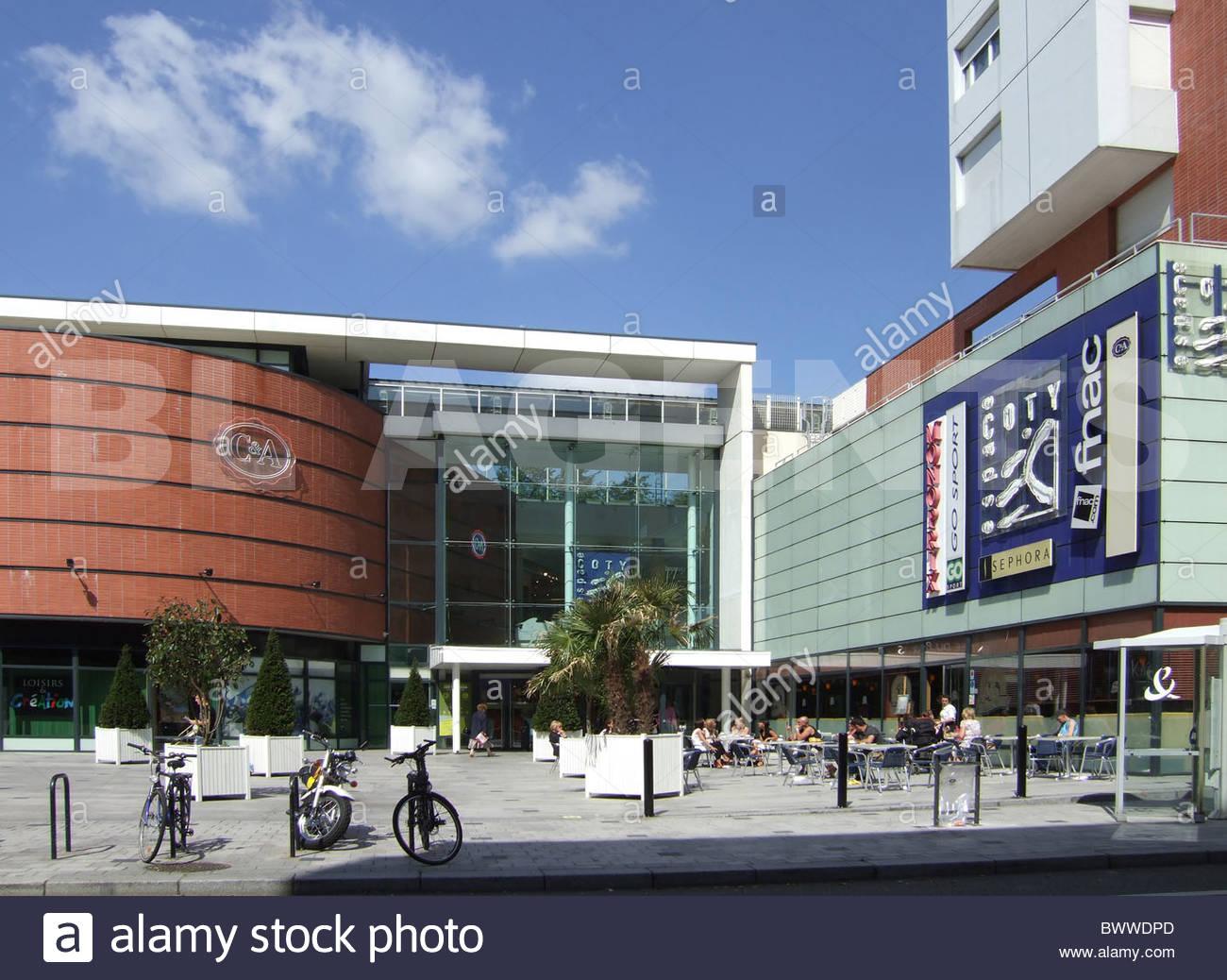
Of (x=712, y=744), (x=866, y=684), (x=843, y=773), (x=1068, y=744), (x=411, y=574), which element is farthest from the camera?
(x=411, y=574)

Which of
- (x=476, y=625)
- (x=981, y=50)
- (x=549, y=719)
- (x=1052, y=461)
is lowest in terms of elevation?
(x=549, y=719)

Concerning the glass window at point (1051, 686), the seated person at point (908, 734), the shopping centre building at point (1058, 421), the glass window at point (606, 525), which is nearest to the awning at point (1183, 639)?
the shopping centre building at point (1058, 421)

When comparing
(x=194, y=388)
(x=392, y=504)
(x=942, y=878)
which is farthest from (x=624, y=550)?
(x=942, y=878)

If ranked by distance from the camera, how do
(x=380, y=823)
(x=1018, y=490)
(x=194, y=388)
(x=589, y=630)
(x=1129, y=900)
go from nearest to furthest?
(x=1129, y=900)
(x=380, y=823)
(x=589, y=630)
(x=1018, y=490)
(x=194, y=388)

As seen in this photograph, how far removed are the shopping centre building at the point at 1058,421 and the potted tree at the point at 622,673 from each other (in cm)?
821

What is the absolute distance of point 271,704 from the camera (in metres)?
28.3

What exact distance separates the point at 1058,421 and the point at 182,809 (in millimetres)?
18009

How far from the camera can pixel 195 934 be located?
8266mm

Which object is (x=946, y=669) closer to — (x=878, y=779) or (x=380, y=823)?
(x=878, y=779)

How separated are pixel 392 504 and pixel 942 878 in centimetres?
3313

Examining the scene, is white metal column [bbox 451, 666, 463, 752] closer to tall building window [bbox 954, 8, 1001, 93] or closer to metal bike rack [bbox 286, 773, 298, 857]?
tall building window [bbox 954, 8, 1001, 93]

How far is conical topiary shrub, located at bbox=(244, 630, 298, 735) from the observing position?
2803 centimetres

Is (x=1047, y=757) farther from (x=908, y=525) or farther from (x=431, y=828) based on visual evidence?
(x=431, y=828)

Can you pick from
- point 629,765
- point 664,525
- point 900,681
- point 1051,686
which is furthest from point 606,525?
point 629,765
